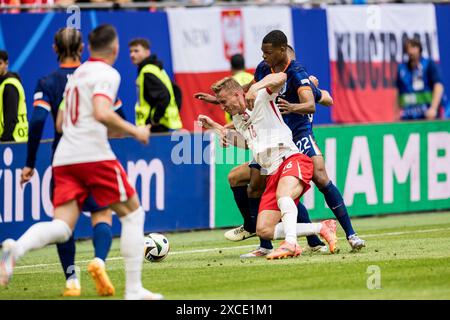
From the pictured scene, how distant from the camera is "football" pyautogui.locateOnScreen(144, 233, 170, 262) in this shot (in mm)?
13328

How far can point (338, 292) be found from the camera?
10188mm

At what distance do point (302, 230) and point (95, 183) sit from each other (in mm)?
3574

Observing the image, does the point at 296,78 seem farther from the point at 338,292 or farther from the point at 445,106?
the point at 445,106

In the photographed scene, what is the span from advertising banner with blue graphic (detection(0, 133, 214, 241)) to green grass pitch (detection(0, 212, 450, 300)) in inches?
23.4

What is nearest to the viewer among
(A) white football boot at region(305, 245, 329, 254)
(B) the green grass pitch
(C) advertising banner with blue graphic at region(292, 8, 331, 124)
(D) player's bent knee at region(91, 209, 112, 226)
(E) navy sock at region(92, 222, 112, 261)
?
(B) the green grass pitch

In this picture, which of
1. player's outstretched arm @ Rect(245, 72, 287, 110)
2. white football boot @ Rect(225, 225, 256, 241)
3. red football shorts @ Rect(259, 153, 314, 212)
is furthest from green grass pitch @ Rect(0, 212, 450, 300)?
player's outstretched arm @ Rect(245, 72, 287, 110)

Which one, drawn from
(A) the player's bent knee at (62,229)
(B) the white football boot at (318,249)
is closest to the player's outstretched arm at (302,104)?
(B) the white football boot at (318,249)

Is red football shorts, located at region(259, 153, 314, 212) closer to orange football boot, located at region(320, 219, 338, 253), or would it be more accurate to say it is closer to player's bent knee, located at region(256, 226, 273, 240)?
player's bent knee, located at region(256, 226, 273, 240)

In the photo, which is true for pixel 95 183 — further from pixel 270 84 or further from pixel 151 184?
pixel 151 184

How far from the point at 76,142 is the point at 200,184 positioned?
780cm

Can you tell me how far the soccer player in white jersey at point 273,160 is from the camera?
1270cm

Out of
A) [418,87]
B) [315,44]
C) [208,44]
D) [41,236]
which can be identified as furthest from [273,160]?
[315,44]

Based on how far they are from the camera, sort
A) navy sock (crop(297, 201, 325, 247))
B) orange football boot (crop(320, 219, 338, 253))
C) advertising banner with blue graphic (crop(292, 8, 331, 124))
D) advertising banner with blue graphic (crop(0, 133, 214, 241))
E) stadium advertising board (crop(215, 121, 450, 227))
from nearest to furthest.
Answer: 1. orange football boot (crop(320, 219, 338, 253))
2. navy sock (crop(297, 201, 325, 247))
3. advertising banner with blue graphic (crop(0, 133, 214, 241))
4. stadium advertising board (crop(215, 121, 450, 227))
5. advertising banner with blue graphic (crop(292, 8, 331, 124))
